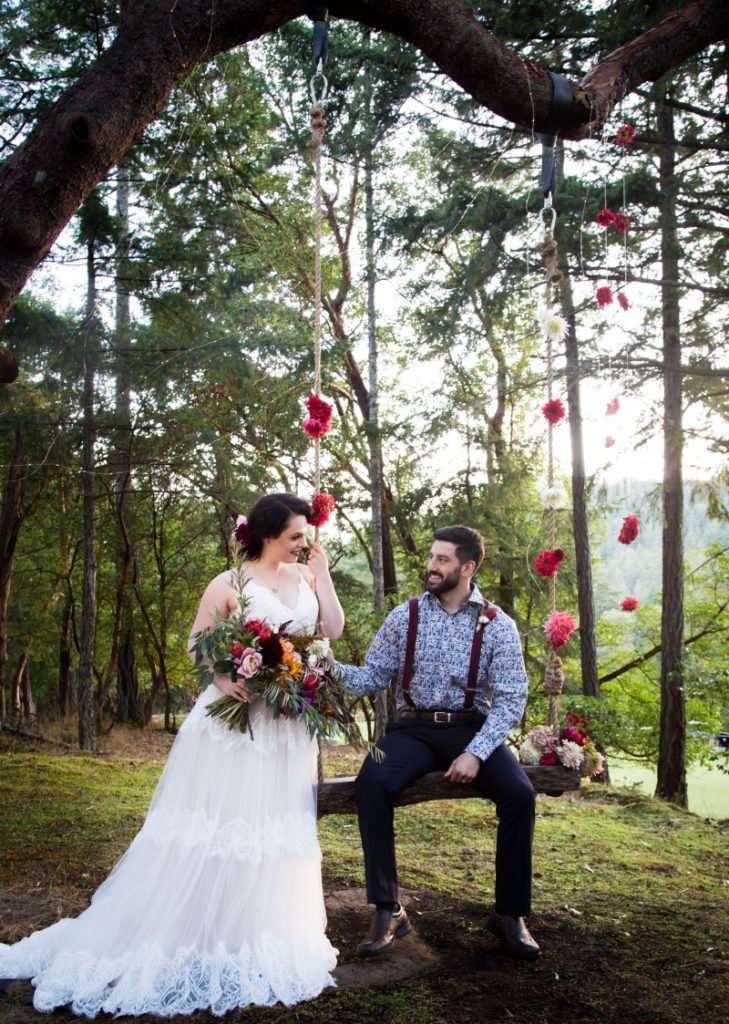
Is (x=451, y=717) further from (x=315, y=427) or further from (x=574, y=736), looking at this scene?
(x=315, y=427)

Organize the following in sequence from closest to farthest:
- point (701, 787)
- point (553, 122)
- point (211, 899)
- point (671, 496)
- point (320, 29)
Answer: point (211, 899) → point (320, 29) → point (553, 122) → point (671, 496) → point (701, 787)

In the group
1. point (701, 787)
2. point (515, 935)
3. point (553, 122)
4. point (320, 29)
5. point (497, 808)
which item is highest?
point (320, 29)

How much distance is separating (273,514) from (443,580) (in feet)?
2.73

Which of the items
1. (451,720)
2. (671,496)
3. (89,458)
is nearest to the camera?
(451,720)

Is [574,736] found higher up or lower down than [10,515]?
lower down

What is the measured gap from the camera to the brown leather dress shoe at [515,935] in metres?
3.62

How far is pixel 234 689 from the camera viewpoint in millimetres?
3479

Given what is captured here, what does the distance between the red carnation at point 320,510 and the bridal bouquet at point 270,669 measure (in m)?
0.51

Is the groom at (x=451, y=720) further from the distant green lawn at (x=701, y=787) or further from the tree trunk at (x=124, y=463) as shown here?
the distant green lawn at (x=701, y=787)

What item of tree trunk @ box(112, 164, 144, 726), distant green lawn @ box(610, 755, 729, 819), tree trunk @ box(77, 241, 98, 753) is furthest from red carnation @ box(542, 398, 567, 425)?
distant green lawn @ box(610, 755, 729, 819)

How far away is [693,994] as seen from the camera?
3273 millimetres

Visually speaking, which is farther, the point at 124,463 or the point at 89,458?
the point at 124,463

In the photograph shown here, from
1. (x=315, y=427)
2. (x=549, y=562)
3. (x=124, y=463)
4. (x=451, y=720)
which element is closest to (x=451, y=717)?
(x=451, y=720)

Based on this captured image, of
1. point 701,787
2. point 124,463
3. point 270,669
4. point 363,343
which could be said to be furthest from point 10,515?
point 701,787
